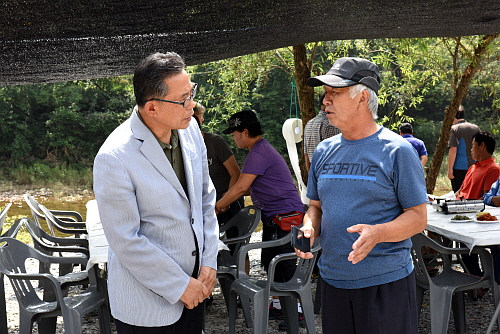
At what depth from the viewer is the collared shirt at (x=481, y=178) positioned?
4879 millimetres

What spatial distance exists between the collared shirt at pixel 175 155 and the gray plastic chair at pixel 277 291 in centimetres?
160

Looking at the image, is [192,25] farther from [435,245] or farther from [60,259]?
[435,245]

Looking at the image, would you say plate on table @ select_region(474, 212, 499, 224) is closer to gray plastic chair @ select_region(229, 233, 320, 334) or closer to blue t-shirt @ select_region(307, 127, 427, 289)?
gray plastic chair @ select_region(229, 233, 320, 334)

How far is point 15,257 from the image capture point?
3365mm

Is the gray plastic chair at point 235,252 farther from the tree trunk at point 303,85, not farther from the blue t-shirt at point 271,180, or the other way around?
the tree trunk at point 303,85

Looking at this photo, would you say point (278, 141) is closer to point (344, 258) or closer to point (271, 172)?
point (271, 172)

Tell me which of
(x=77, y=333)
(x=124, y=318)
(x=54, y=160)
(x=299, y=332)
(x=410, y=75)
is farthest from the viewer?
(x=54, y=160)

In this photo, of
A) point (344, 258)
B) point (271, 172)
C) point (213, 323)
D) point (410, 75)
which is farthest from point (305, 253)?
point (410, 75)

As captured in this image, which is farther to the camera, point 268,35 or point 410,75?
point 410,75

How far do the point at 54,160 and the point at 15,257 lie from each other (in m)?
24.7

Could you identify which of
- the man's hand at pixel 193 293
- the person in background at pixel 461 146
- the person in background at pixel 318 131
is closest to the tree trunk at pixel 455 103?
the person in background at pixel 461 146

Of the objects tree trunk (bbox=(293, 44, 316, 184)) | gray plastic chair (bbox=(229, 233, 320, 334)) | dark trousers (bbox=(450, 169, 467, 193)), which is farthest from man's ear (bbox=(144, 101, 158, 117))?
dark trousers (bbox=(450, 169, 467, 193))

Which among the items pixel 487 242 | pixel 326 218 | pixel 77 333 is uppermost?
pixel 326 218

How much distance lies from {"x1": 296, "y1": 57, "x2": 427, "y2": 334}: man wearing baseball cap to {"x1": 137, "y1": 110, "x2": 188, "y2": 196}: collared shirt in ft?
1.64
